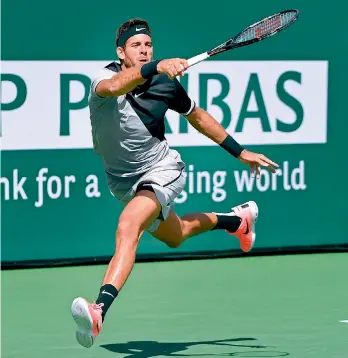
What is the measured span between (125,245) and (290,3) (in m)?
3.77

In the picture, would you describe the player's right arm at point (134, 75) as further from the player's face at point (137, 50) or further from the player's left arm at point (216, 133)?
the player's left arm at point (216, 133)

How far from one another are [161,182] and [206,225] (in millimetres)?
938

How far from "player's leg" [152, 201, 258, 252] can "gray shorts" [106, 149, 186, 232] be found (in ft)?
0.80

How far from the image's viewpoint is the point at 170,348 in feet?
21.4

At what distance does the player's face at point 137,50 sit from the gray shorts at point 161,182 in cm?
59

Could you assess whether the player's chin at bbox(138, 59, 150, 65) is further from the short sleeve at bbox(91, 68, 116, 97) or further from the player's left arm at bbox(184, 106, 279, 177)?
the player's left arm at bbox(184, 106, 279, 177)

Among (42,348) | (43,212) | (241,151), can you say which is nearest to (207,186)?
(43,212)

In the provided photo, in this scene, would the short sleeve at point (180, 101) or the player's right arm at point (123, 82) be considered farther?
the short sleeve at point (180, 101)

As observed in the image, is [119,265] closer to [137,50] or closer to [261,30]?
[137,50]

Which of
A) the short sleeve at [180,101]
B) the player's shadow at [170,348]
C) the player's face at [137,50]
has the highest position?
the player's face at [137,50]

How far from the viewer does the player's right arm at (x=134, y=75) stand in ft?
19.3

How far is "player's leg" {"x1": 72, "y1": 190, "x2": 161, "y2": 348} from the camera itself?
586 centimetres

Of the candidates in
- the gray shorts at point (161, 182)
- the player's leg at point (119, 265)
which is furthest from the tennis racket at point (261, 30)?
the player's leg at point (119, 265)

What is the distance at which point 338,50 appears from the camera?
9.65 m
